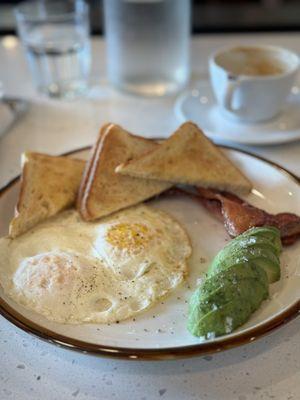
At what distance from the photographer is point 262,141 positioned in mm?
1483

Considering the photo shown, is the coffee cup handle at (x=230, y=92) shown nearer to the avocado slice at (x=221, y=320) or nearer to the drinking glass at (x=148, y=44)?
the drinking glass at (x=148, y=44)

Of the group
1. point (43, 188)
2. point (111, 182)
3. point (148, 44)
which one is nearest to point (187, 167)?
point (111, 182)

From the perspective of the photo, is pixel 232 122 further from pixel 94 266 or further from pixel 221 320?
pixel 221 320

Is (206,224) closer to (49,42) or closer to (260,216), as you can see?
(260,216)

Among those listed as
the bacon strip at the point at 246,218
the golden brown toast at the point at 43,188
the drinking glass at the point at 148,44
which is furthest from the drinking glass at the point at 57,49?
the bacon strip at the point at 246,218

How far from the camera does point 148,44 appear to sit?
71.8 inches

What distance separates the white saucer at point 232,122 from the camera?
4.91 ft

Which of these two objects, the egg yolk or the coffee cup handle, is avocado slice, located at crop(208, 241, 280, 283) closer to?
the egg yolk

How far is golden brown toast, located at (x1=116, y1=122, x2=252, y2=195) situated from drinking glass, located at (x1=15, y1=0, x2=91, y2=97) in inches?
27.3

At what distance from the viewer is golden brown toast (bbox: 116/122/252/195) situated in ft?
4.13

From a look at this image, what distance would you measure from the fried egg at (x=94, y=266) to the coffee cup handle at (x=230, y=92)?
0.50 meters

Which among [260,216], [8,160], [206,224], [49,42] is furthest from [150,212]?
[49,42]

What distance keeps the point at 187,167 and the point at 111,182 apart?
19 cm

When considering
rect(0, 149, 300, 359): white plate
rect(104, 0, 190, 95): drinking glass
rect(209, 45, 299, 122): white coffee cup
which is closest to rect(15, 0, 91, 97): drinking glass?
rect(104, 0, 190, 95): drinking glass
